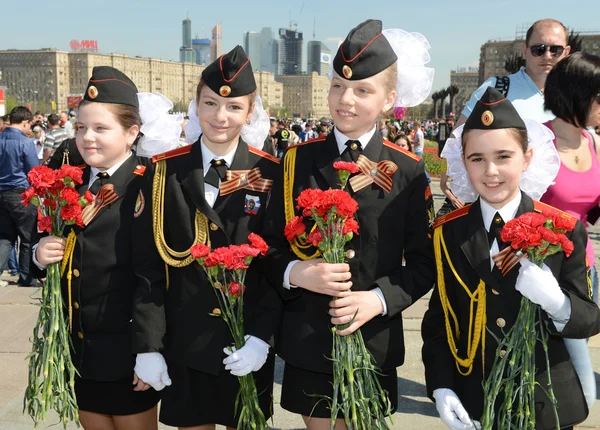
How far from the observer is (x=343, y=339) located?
7.30 feet

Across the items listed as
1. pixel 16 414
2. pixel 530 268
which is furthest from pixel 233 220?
pixel 16 414

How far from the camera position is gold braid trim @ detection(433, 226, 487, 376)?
221 centimetres

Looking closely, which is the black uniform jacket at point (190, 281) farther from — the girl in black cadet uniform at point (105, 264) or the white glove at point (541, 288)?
the white glove at point (541, 288)

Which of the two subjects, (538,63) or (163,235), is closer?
(163,235)

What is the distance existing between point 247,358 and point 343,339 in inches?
14.2

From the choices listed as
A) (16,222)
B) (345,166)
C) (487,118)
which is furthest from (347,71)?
(16,222)

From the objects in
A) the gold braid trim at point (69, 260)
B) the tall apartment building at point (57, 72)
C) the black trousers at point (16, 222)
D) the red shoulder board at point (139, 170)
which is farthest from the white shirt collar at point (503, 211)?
the tall apartment building at point (57, 72)

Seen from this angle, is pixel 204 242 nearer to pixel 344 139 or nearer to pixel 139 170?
pixel 139 170

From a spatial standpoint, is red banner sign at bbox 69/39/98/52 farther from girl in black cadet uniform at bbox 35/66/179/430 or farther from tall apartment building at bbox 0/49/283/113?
girl in black cadet uniform at bbox 35/66/179/430

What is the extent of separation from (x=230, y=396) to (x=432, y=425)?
1.61m

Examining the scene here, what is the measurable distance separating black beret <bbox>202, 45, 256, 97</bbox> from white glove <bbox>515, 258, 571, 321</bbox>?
1.25 meters

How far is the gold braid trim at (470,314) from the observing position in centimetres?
221

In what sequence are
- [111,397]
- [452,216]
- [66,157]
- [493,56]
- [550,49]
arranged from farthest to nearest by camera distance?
[493,56], [550,49], [66,157], [111,397], [452,216]

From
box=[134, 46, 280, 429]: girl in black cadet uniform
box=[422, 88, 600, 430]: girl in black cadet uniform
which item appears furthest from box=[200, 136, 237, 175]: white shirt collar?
box=[422, 88, 600, 430]: girl in black cadet uniform
